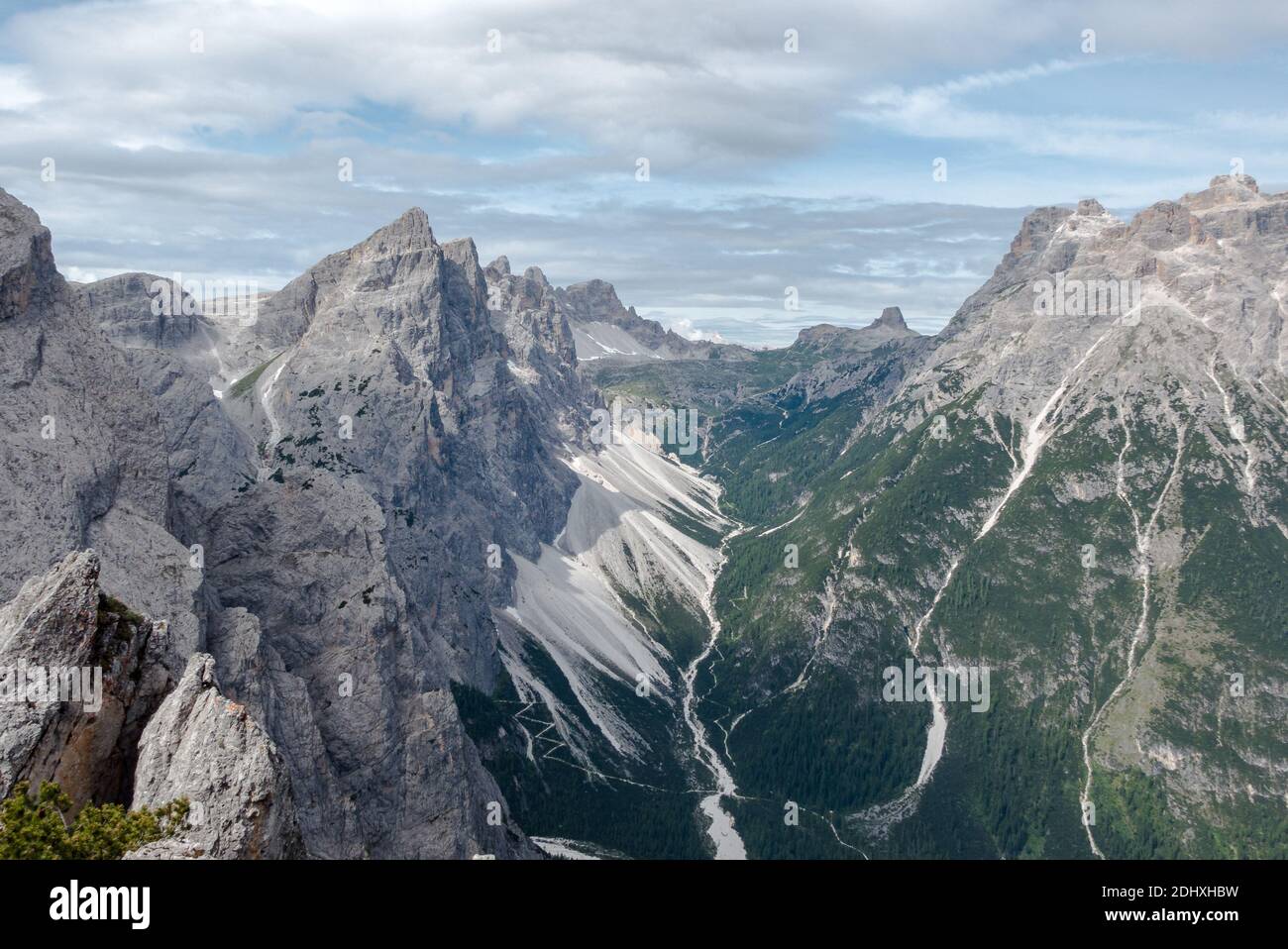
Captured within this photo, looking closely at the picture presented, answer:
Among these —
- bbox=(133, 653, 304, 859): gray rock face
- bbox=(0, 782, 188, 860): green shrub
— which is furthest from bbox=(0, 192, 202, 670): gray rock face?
bbox=(0, 782, 188, 860): green shrub

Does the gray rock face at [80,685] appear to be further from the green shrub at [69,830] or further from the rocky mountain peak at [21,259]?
the rocky mountain peak at [21,259]

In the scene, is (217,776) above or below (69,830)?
above

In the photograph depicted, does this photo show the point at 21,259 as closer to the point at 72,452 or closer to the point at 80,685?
the point at 72,452

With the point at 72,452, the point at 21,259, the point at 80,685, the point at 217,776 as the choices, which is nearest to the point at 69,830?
the point at 217,776

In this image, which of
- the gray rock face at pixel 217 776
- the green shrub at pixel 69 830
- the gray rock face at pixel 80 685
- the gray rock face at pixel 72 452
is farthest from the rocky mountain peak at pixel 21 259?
the green shrub at pixel 69 830

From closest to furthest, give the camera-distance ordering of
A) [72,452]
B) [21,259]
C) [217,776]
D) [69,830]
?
[69,830] < [217,776] < [72,452] < [21,259]
